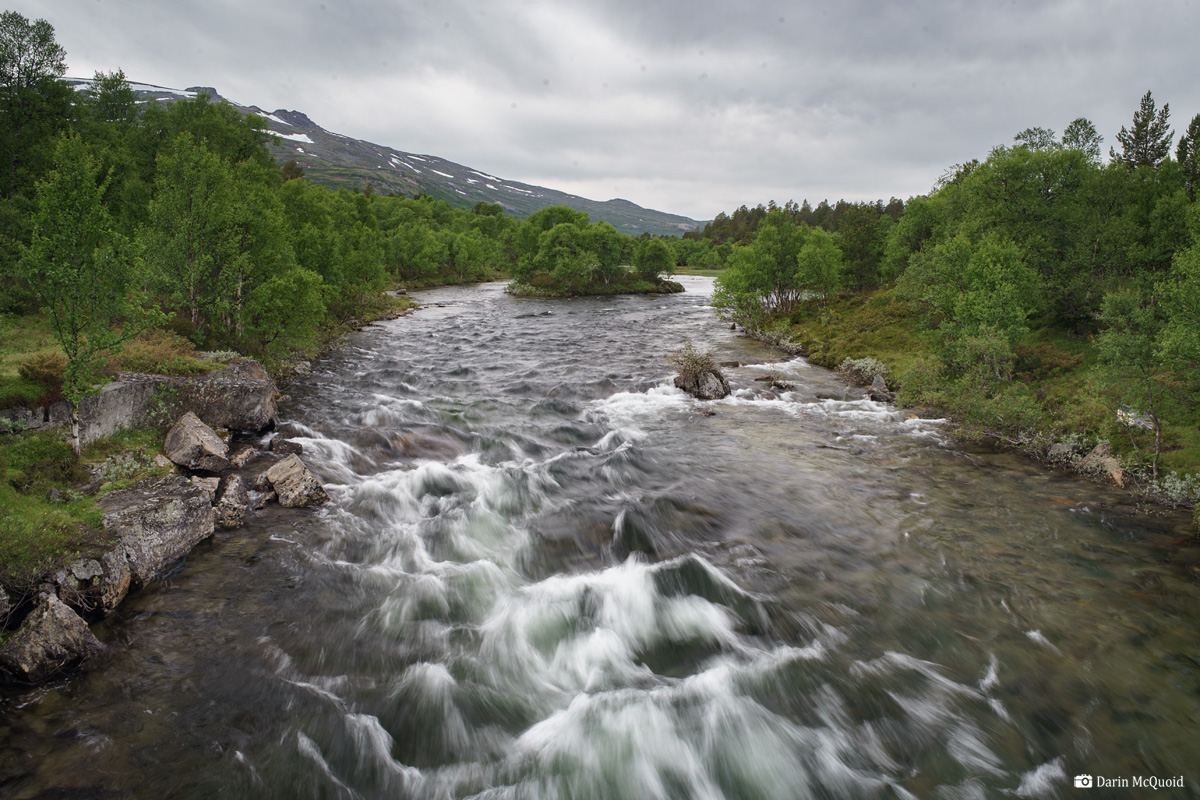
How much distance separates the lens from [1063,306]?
106 feet

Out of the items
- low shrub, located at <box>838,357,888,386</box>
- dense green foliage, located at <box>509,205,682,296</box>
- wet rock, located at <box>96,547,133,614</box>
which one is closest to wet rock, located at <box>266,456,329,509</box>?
wet rock, located at <box>96,547,133,614</box>

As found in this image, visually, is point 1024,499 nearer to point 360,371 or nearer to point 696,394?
point 696,394

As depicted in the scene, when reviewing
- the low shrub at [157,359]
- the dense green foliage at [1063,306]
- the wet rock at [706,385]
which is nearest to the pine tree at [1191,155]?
the dense green foliage at [1063,306]

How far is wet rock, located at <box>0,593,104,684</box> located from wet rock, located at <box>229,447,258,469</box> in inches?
306

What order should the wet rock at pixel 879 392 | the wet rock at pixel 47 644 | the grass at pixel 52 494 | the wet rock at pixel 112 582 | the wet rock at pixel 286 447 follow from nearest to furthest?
the wet rock at pixel 47 644 → the grass at pixel 52 494 → the wet rock at pixel 112 582 → the wet rock at pixel 286 447 → the wet rock at pixel 879 392

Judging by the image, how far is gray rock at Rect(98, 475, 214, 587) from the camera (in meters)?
11.2

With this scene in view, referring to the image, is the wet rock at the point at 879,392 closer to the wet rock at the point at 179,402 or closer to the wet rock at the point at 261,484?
the wet rock at the point at 261,484

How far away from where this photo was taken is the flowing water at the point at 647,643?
7934 millimetres

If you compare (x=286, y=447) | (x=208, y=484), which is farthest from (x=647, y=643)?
(x=286, y=447)

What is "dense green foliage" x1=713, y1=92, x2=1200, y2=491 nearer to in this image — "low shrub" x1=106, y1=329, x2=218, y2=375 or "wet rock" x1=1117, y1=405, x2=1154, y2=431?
"wet rock" x1=1117, y1=405, x2=1154, y2=431

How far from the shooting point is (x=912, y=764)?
8.12 meters

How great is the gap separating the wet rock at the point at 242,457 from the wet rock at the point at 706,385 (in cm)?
2121

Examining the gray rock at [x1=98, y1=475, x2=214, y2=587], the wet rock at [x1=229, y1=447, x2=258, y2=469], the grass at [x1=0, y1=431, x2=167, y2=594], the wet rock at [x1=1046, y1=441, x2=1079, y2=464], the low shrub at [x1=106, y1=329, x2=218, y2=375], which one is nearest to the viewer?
the grass at [x1=0, y1=431, x2=167, y2=594]

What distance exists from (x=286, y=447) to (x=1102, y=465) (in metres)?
29.4
